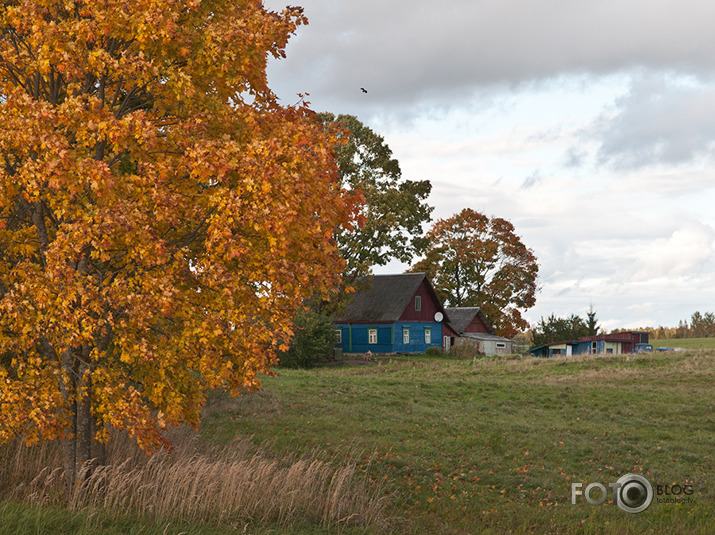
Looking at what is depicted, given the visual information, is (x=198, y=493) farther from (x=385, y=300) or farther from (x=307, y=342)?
(x=385, y=300)

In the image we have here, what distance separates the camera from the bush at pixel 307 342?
3791 centimetres

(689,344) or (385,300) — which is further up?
(385,300)

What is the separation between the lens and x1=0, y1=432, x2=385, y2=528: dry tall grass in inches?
357

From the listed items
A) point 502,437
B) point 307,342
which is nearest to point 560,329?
point 307,342

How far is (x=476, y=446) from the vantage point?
16.1 m

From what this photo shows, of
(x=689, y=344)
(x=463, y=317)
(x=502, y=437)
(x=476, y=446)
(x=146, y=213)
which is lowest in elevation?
(x=476, y=446)

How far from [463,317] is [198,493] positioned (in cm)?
4645

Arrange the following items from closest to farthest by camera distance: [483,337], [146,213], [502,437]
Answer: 1. [146,213]
2. [502,437]
3. [483,337]

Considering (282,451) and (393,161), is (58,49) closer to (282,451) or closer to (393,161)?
(282,451)

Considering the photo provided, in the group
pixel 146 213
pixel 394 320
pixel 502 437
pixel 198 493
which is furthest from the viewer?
pixel 394 320

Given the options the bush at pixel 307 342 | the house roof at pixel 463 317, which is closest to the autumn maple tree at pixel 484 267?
the house roof at pixel 463 317

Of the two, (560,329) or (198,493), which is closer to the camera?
(198,493)

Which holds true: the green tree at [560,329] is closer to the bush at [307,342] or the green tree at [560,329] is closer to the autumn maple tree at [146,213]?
the bush at [307,342]

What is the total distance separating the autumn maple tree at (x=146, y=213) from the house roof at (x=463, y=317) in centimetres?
4445
